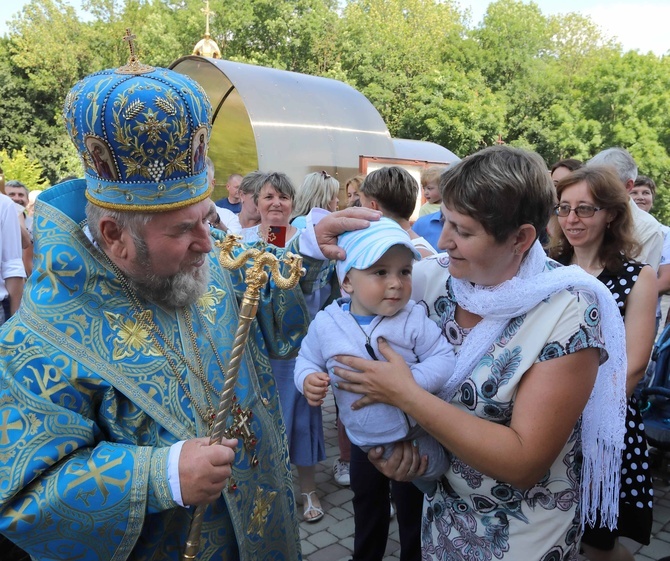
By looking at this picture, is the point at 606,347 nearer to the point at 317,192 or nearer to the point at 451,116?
the point at 317,192

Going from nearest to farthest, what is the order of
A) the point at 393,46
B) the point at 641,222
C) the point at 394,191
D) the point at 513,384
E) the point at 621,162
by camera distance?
the point at 513,384
the point at 394,191
the point at 641,222
the point at 621,162
the point at 393,46

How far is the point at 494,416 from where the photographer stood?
1.82 metres

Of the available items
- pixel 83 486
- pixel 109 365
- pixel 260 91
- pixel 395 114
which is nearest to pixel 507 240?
pixel 109 365

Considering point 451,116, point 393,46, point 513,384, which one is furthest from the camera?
point 393,46

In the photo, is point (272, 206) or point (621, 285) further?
point (272, 206)

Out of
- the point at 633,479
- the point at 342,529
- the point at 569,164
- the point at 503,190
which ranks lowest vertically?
the point at 342,529

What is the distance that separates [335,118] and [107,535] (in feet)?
33.3

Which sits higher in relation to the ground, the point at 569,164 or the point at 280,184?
the point at 569,164

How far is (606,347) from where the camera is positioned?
1848 millimetres

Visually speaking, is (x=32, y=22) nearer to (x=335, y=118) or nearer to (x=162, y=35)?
(x=162, y=35)

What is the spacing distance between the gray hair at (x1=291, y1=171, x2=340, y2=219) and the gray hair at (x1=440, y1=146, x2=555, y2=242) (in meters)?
2.94

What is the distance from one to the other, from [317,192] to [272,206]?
0.50 meters

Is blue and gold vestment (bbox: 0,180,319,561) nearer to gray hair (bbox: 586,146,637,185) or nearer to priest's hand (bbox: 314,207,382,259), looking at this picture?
priest's hand (bbox: 314,207,382,259)

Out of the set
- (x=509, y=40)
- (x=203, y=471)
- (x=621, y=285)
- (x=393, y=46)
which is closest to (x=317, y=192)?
(x=621, y=285)
